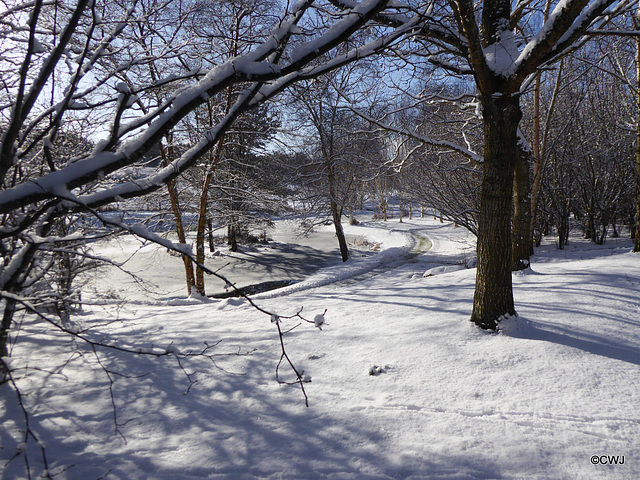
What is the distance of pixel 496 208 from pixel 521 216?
3.78m

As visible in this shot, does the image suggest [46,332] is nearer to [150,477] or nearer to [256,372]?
[256,372]

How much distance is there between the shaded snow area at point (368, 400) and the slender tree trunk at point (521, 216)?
5.33 ft

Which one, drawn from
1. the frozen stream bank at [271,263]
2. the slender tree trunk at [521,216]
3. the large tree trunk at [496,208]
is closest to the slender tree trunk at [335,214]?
the frozen stream bank at [271,263]

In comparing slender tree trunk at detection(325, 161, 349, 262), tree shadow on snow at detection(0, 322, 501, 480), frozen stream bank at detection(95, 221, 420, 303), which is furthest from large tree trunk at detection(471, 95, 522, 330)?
slender tree trunk at detection(325, 161, 349, 262)

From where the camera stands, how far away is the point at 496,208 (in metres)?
3.96

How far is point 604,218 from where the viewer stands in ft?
38.2

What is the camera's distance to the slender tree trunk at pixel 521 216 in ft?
22.2

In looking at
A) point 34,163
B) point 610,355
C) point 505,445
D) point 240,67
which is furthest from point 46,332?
point 610,355

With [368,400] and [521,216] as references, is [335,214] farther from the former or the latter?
[368,400]

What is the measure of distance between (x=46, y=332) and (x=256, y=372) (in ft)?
11.2

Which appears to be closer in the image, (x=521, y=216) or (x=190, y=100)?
(x=190, y=100)

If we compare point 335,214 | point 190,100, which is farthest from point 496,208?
point 335,214

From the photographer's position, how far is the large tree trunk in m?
3.91

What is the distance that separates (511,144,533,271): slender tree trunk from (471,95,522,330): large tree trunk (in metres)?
3.11
